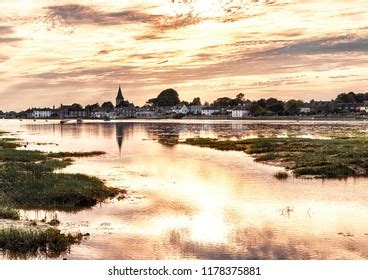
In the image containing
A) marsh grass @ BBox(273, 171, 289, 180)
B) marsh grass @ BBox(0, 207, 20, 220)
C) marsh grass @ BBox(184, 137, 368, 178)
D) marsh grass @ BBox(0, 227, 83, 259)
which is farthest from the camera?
marsh grass @ BBox(184, 137, 368, 178)

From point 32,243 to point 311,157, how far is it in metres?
29.2

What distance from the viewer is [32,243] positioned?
17.6m

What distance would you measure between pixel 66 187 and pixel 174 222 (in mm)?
7780

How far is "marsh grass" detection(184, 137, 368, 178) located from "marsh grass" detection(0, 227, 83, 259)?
21119 mm

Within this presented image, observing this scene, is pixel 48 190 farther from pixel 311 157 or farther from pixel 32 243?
pixel 311 157

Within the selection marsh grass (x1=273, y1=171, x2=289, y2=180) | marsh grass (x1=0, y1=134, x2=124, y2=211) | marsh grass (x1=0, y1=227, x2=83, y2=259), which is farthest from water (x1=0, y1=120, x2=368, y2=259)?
marsh grass (x1=0, y1=134, x2=124, y2=211)

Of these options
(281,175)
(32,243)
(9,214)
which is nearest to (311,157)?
(281,175)

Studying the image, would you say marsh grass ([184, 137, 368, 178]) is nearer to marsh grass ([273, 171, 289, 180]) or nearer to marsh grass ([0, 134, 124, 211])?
marsh grass ([273, 171, 289, 180])

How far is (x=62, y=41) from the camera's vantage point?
4650 centimetres

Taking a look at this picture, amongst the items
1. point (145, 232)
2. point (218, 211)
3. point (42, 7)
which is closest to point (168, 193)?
point (218, 211)

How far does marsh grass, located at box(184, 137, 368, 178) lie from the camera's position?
116ft

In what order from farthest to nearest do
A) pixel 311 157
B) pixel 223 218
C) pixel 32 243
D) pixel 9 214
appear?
pixel 311 157 < pixel 223 218 < pixel 9 214 < pixel 32 243

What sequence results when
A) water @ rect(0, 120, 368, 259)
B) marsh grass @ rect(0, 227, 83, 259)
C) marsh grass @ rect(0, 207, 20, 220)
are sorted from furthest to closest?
marsh grass @ rect(0, 207, 20, 220)
water @ rect(0, 120, 368, 259)
marsh grass @ rect(0, 227, 83, 259)

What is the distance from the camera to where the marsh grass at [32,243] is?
17234 millimetres
